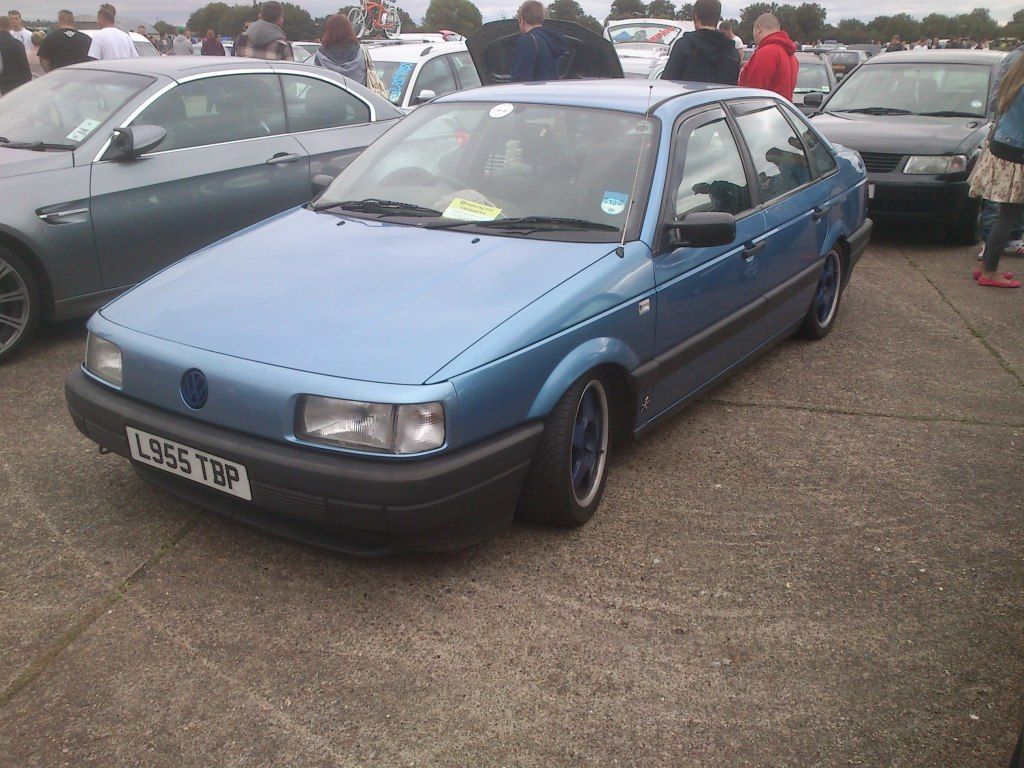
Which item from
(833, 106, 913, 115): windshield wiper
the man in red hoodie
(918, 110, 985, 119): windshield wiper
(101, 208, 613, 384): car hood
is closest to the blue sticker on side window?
the man in red hoodie

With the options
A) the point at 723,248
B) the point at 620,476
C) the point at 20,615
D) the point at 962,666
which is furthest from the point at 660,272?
the point at 20,615

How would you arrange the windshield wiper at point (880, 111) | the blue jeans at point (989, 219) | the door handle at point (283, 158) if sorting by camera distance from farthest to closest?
the windshield wiper at point (880, 111)
the blue jeans at point (989, 219)
the door handle at point (283, 158)

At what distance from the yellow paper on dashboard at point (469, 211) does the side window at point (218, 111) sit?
95.3 inches

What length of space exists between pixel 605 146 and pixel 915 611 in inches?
78.7

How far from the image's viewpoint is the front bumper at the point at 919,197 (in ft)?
24.8

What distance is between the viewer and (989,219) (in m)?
7.61

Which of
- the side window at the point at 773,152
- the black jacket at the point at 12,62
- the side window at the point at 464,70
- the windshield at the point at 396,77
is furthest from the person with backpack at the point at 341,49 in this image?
the side window at the point at 773,152

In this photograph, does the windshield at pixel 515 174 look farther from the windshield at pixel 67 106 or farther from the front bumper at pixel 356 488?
Answer: the windshield at pixel 67 106

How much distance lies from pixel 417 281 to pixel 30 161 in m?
2.90

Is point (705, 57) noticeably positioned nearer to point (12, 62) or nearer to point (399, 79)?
point (399, 79)

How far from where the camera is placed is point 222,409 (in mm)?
2727

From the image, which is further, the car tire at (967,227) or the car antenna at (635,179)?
the car tire at (967,227)

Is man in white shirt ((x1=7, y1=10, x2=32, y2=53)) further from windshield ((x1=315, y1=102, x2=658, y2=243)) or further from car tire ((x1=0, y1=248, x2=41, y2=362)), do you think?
windshield ((x1=315, y1=102, x2=658, y2=243))

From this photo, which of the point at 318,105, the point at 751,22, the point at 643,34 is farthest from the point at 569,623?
the point at 751,22
